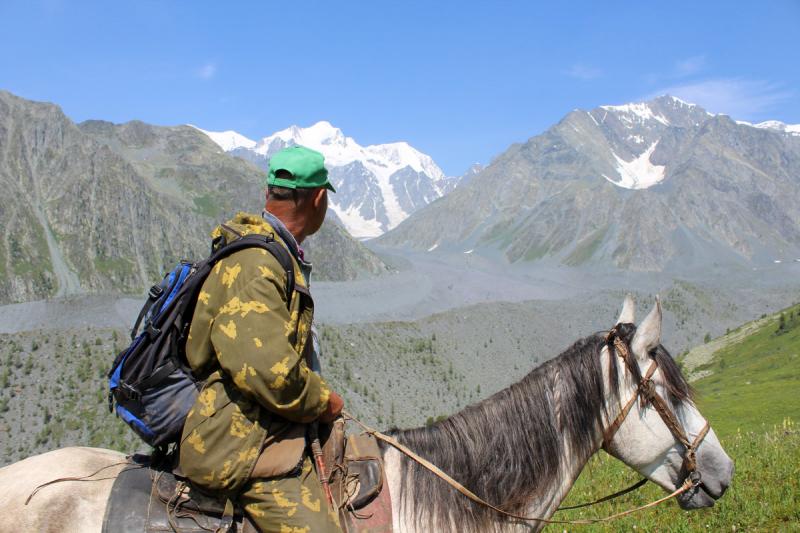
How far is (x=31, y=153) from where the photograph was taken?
335ft

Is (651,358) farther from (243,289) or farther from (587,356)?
(243,289)

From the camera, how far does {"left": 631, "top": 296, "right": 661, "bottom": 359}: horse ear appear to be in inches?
167

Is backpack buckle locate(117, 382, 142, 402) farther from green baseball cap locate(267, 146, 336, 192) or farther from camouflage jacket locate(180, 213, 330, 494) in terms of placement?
green baseball cap locate(267, 146, 336, 192)

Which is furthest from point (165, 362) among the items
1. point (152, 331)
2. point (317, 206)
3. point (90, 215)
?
point (90, 215)

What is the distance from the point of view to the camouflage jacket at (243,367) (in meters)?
3.21

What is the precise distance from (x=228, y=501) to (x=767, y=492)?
7.04 m

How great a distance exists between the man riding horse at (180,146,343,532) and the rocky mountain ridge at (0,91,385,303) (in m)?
84.1

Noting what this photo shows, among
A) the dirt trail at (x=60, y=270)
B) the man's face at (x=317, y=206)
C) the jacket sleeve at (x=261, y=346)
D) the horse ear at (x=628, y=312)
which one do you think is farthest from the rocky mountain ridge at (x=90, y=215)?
the horse ear at (x=628, y=312)

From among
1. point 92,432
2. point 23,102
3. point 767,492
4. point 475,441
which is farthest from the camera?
point 23,102

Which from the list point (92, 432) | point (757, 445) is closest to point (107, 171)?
point (92, 432)

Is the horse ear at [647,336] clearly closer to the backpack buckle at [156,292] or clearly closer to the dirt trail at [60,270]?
the backpack buckle at [156,292]

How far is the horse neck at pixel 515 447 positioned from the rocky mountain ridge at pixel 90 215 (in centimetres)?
8425

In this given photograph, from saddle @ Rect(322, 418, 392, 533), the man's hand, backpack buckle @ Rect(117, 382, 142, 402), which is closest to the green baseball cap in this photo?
the man's hand

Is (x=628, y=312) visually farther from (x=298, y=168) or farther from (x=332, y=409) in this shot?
(x=298, y=168)
